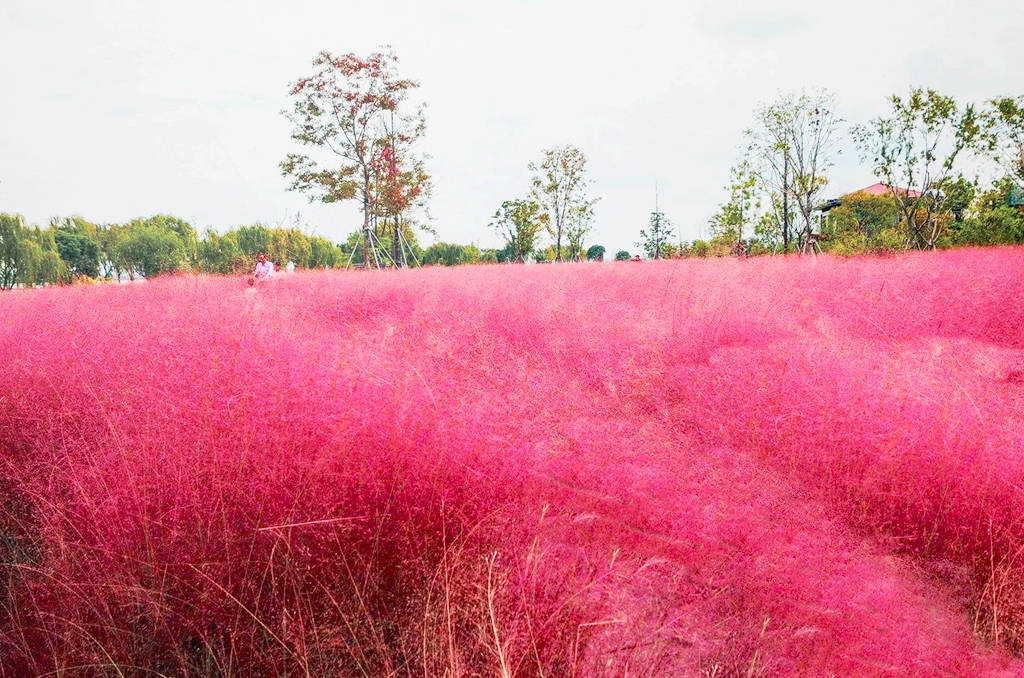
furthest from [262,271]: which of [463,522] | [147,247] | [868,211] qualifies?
[147,247]

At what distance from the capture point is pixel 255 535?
197 cm

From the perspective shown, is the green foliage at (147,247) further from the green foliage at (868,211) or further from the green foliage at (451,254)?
the green foliage at (868,211)

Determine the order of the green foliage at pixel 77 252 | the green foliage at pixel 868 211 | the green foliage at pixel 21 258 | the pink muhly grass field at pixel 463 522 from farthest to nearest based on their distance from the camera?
the green foliage at pixel 77 252, the green foliage at pixel 868 211, the green foliage at pixel 21 258, the pink muhly grass field at pixel 463 522

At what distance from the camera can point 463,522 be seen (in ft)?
6.70

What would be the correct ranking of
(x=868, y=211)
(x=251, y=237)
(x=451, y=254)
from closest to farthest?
1. (x=868, y=211)
2. (x=251, y=237)
3. (x=451, y=254)

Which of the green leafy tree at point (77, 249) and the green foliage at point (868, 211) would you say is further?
the green leafy tree at point (77, 249)

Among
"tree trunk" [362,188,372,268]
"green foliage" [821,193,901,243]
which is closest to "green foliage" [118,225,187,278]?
"tree trunk" [362,188,372,268]

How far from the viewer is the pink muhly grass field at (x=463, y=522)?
1.96m

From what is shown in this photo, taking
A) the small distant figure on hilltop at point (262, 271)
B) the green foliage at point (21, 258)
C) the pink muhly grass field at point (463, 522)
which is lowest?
the pink muhly grass field at point (463, 522)

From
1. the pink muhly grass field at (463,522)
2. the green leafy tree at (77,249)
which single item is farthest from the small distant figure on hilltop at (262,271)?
the green leafy tree at (77,249)

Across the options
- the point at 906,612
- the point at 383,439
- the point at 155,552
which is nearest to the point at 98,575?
the point at 155,552

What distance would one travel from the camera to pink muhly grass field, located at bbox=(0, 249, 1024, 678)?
6.42ft

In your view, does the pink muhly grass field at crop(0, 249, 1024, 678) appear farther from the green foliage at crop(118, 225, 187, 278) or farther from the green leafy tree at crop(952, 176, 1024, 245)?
the green foliage at crop(118, 225, 187, 278)

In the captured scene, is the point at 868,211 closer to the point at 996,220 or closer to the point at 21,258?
the point at 996,220
